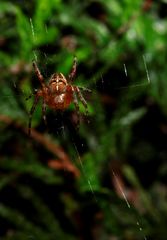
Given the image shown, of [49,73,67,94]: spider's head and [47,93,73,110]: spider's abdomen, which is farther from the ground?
[49,73,67,94]: spider's head

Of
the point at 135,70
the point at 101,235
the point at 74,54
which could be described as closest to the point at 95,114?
the point at 74,54

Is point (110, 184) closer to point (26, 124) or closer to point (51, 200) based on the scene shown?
point (51, 200)

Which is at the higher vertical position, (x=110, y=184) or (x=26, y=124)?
(x=26, y=124)

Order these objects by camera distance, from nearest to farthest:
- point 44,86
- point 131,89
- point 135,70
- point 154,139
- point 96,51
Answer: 1. point 44,86
2. point 131,89
3. point 96,51
4. point 135,70
5. point 154,139

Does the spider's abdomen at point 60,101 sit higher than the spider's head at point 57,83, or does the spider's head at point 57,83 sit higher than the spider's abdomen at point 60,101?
the spider's head at point 57,83

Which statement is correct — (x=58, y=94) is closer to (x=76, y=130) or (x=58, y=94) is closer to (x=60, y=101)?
(x=60, y=101)
